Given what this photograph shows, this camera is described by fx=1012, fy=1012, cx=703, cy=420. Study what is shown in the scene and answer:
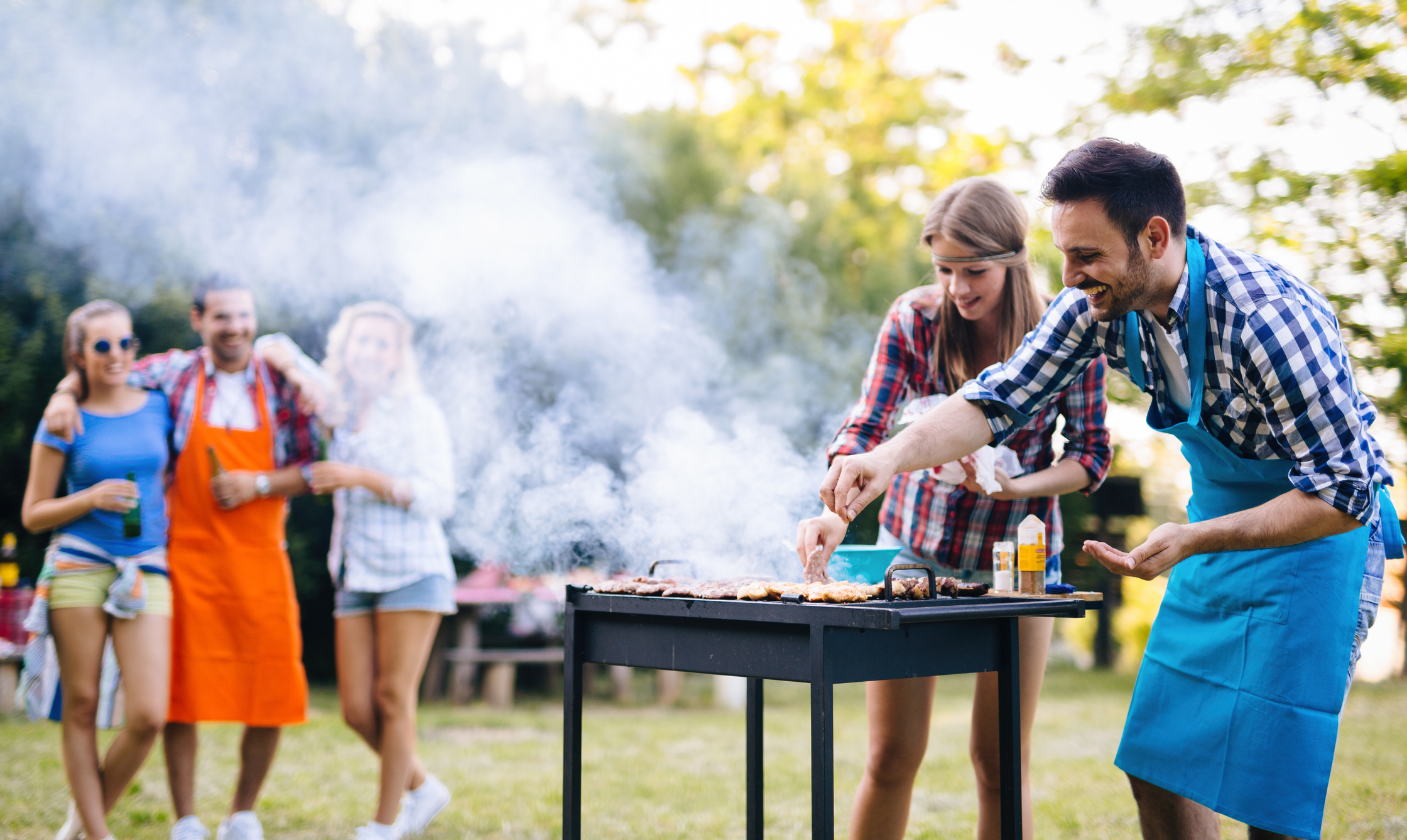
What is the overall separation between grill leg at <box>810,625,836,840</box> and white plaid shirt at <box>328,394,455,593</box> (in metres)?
2.06

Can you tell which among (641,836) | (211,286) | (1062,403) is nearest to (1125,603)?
(641,836)

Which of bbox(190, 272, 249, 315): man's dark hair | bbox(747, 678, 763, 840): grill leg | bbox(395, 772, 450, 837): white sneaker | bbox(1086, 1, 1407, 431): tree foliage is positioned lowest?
bbox(395, 772, 450, 837): white sneaker

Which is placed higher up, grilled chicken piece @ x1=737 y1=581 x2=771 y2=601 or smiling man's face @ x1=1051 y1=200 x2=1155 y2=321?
smiling man's face @ x1=1051 y1=200 x2=1155 y2=321

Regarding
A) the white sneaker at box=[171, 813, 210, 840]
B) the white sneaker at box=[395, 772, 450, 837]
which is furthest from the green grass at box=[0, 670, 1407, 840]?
the white sneaker at box=[171, 813, 210, 840]

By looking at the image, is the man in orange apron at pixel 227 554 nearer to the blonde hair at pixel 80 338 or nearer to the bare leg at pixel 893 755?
the blonde hair at pixel 80 338

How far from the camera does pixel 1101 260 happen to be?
6.06 feet

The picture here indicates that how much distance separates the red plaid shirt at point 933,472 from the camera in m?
2.51

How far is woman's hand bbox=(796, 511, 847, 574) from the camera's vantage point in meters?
2.29

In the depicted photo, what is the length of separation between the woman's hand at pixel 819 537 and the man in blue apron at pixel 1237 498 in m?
0.65

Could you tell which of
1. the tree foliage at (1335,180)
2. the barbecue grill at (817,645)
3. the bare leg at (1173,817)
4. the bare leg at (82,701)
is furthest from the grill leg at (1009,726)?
the tree foliage at (1335,180)

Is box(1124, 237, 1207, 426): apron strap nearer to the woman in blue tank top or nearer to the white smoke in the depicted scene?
the white smoke

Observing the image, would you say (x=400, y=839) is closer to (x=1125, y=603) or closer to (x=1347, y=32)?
(x=1347, y=32)

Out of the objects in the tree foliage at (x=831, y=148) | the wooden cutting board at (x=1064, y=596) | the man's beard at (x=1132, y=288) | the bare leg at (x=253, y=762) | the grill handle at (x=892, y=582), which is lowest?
the bare leg at (x=253, y=762)

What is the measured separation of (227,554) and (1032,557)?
2.71 meters
